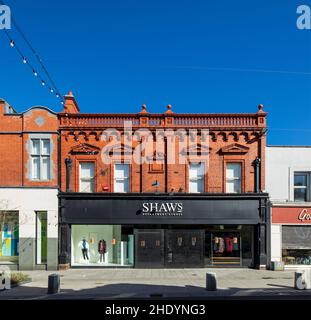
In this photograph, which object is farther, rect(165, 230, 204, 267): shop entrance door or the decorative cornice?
the decorative cornice

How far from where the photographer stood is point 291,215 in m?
17.0

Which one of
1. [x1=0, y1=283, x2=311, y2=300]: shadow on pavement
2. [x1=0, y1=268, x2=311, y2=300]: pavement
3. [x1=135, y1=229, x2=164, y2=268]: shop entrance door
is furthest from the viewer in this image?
[x1=135, y1=229, x2=164, y2=268]: shop entrance door

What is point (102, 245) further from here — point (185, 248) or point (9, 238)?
point (9, 238)

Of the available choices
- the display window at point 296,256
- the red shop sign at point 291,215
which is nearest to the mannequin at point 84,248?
the red shop sign at point 291,215

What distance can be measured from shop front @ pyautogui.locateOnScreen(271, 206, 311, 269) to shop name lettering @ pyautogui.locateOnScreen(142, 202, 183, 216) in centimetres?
560

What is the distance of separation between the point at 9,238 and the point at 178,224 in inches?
389

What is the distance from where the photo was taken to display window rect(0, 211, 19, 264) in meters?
16.8

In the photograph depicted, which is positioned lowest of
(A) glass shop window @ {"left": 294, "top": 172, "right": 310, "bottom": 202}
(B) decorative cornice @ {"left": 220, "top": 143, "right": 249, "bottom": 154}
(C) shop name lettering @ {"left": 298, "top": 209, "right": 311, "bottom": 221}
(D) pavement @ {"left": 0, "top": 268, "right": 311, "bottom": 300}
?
(D) pavement @ {"left": 0, "top": 268, "right": 311, "bottom": 300}

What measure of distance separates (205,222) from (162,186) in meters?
3.27

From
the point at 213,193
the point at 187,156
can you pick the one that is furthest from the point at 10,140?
the point at 213,193

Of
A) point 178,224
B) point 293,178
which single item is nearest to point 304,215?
point 293,178

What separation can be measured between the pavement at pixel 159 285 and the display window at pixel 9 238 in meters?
1.68

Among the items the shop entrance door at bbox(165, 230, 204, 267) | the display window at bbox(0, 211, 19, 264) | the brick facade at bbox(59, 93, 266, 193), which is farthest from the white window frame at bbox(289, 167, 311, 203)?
the display window at bbox(0, 211, 19, 264)

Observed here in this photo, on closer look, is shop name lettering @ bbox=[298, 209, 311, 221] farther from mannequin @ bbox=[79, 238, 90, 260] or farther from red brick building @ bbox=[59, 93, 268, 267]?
mannequin @ bbox=[79, 238, 90, 260]
